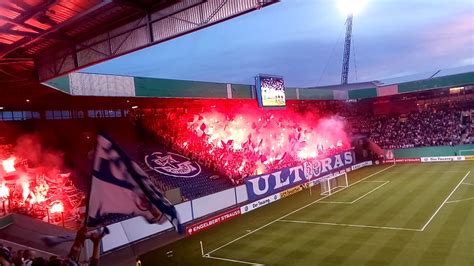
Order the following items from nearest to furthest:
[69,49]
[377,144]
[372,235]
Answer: [69,49] → [372,235] → [377,144]

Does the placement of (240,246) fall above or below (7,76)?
below

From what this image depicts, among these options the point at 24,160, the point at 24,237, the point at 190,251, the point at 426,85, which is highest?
the point at 426,85

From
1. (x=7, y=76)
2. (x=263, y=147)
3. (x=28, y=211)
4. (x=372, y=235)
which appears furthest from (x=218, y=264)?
(x=263, y=147)

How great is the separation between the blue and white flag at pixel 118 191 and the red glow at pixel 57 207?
605 inches

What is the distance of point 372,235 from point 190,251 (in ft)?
28.8

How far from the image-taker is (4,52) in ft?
41.0

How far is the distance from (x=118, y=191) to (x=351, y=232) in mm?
15218

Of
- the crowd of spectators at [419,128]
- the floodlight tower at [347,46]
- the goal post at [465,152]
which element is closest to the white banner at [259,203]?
the crowd of spectators at [419,128]

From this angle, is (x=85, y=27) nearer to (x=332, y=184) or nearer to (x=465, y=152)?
(x=332, y=184)

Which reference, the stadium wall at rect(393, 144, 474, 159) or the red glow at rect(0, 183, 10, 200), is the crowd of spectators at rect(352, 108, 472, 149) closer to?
the stadium wall at rect(393, 144, 474, 159)

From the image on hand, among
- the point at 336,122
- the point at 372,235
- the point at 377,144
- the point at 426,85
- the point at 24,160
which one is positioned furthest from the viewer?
the point at 336,122

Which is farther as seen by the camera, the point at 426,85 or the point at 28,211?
the point at 426,85

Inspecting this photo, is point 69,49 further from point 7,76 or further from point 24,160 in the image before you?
point 24,160

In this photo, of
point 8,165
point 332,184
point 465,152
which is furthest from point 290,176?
point 465,152
